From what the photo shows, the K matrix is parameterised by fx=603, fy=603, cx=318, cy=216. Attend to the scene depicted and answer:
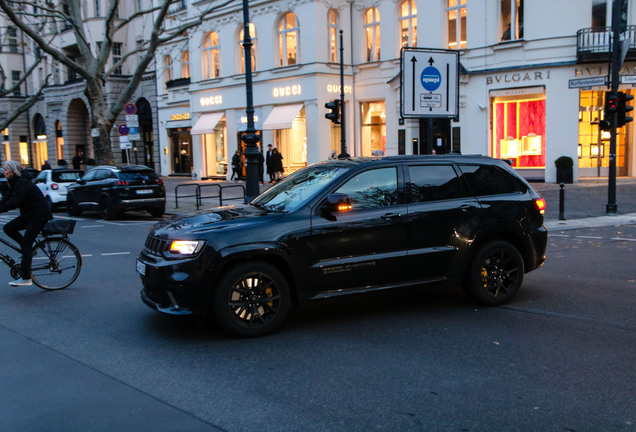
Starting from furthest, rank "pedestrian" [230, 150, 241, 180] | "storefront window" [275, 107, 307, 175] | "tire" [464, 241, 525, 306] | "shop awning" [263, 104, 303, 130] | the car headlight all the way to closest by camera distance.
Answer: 1. "storefront window" [275, 107, 307, 175]
2. "pedestrian" [230, 150, 241, 180]
3. "shop awning" [263, 104, 303, 130]
4. "tire" [464, 241, 525, 306]
5. the car headlight

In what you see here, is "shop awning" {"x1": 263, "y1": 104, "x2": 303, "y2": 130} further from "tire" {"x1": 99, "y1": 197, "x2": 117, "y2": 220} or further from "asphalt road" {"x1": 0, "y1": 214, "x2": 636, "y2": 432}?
"asphalt road" {"x1": 0, "y1": 214, "x2": 636, "y2": 432}

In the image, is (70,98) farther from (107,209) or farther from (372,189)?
(372,189)

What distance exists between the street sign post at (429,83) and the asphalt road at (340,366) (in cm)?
646

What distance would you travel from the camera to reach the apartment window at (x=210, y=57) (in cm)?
3431

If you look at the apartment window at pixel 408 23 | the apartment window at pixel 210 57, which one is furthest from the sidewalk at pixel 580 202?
the apartment window at pixel 210 57

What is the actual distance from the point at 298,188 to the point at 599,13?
21.2 meters

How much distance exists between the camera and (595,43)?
75.0 feet

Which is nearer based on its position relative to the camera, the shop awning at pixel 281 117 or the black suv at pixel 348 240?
the black suv at pixel 348 240

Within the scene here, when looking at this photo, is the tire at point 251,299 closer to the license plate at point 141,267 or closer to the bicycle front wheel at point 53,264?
the license plate at point 141,267

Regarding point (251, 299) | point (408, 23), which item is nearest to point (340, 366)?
point (251, 299)

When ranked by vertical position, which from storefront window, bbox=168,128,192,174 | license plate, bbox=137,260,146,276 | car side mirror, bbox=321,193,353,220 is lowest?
license plate, bbox=137,260,146,276

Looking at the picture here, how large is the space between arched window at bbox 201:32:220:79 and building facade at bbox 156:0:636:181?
7cm

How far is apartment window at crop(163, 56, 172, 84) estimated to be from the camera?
3862cm

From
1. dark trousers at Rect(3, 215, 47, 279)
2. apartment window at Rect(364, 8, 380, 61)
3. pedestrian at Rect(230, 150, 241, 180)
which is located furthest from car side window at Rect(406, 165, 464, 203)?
pedestrian at Rect(230, 150, 241, 180)
